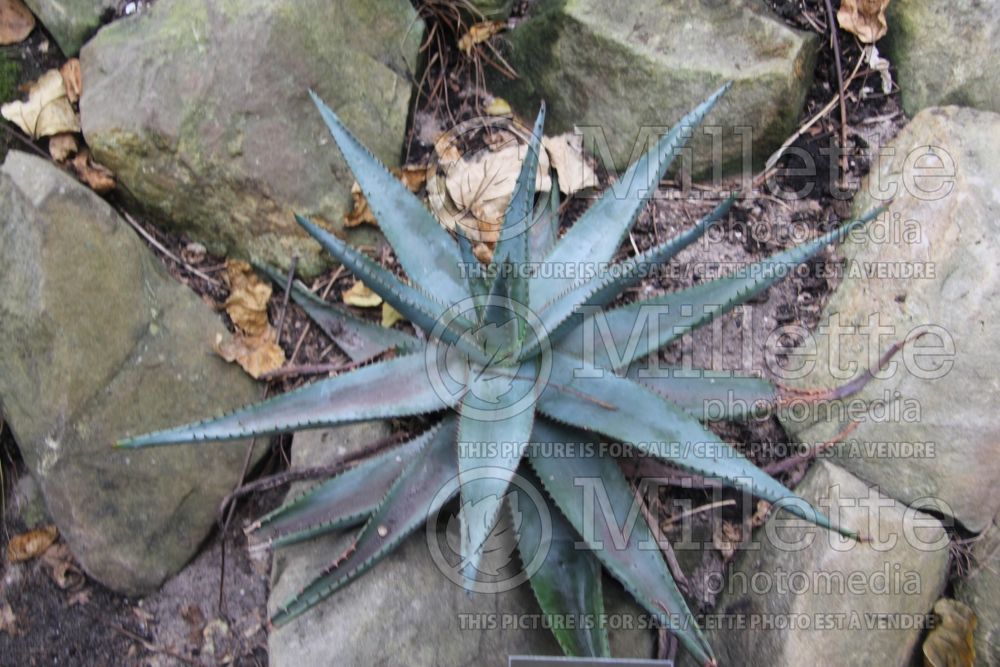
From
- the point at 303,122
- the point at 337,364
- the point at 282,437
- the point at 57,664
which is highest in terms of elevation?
the point at 303,122

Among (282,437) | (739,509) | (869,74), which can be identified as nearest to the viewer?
(739,509)

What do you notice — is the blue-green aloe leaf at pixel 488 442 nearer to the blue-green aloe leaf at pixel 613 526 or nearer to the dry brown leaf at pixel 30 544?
the blue-green aloe leaf at pixel 613 526

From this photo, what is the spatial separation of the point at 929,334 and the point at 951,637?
2.10ft

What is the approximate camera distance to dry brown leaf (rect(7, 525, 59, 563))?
1.86 meters

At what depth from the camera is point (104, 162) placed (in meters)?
2.02

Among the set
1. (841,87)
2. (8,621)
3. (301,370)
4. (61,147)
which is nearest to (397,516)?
(301,370)

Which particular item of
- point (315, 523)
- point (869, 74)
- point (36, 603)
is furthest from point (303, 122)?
point (869, 74)

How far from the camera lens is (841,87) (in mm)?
2062

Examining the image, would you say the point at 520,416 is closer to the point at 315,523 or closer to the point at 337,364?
the point at 315,523

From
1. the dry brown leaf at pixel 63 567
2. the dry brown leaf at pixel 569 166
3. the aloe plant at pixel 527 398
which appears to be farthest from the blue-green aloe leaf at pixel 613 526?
the dry brown leaf at pixel 63 567

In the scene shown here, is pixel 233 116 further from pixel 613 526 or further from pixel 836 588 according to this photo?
pixel 836 588

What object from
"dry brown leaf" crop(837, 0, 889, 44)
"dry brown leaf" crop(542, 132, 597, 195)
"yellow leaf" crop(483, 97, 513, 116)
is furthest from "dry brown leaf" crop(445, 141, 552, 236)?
"dry brown leaf" crop(837, 0, 889, 44)

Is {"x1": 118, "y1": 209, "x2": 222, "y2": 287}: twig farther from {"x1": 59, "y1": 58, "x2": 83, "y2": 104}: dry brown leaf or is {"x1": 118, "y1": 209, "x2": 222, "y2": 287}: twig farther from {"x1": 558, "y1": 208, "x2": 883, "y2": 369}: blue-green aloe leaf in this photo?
{"x1": 558, "y1": 208, "x2": 883, "y2": 369}: blue-green aloe leaf

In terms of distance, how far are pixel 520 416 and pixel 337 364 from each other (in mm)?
666
